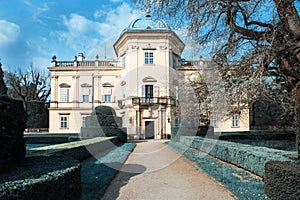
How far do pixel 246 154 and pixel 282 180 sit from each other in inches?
104

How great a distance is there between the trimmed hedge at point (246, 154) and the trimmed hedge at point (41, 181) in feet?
13.8

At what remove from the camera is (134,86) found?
2434 centimetres

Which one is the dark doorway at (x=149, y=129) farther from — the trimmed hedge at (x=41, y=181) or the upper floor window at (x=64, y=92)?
the trimmed hedge at (x=41, y=181)

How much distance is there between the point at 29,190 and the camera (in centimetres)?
293

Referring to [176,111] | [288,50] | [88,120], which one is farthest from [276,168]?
[176,111]

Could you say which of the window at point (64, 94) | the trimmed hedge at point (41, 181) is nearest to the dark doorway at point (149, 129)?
the window at point (64, 94)

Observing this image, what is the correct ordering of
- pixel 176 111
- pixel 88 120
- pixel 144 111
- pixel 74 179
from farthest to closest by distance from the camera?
pixel 144 111 → pixel 176 111 → pixel 88 120 → pixel 74 179

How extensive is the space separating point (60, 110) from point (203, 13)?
2386 centimetres

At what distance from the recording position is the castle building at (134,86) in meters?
23.7

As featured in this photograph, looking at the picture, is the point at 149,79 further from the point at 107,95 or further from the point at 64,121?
the point at 64,121

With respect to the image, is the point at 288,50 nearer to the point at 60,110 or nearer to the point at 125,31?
the point at 125,31

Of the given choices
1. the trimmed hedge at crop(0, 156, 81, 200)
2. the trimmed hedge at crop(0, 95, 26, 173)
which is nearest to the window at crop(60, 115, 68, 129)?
the trimmed hedge at crop(0, 156, 81, 200)

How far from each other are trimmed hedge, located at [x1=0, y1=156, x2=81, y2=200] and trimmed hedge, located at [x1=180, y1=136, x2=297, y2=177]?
419 centimetres

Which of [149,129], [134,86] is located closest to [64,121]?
[134,86]
